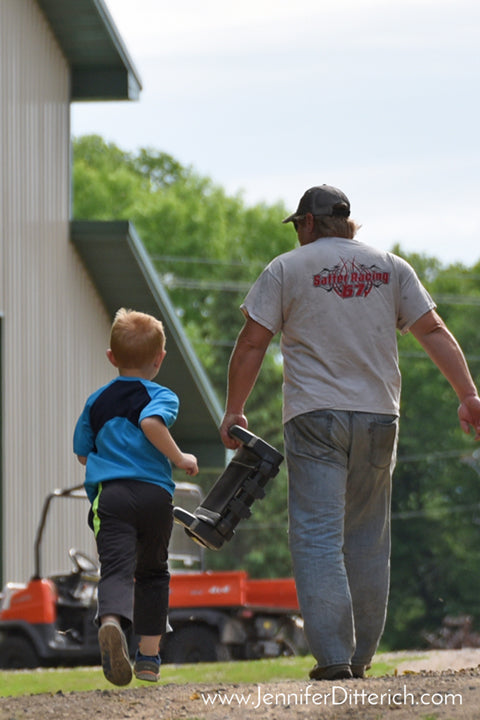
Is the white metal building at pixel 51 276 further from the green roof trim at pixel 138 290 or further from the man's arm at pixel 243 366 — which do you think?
the man's arm at pixel 243 366

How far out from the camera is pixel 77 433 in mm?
6750

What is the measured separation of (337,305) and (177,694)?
1.86 metres

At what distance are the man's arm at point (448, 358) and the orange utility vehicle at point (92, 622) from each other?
7.11 m

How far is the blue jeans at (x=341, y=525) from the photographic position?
6.38m

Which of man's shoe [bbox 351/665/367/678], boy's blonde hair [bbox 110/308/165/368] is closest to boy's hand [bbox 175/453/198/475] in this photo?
boy's blonde hair [bbox 110/308/165/368]

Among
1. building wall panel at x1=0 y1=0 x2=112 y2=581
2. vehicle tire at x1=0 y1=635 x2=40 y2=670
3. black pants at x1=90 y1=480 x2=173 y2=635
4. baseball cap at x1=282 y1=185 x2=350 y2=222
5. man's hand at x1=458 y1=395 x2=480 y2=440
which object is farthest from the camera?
building wall panel at x1=0 y1=0 x2=112 y2=581

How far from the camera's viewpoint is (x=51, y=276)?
58.3ft

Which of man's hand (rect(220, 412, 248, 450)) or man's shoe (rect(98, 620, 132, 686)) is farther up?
man's hand (rect(220, 412, 248, 450))

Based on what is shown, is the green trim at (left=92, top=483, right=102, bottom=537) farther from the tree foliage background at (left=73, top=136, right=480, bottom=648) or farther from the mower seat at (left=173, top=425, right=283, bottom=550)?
the tree foliage background at (left=73, top=136, right=480, bottom=648)

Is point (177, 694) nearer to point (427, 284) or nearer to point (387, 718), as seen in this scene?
point (387, 718)

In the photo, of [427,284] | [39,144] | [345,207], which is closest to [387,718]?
[345,207]

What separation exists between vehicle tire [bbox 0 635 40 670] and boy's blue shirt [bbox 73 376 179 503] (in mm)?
7858

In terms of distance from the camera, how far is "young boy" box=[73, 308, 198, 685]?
21.4 feet

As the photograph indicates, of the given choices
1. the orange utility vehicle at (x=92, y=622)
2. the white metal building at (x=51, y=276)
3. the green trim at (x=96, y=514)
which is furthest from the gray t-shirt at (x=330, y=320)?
the white metal building at (x=51, y=276)
